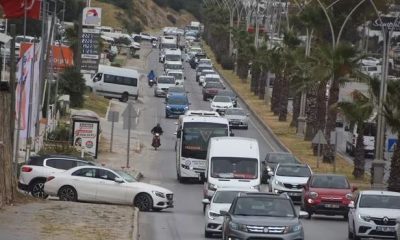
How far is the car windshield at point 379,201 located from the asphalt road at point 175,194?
125 centimetres

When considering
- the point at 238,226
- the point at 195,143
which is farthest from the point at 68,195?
the point at 238,226

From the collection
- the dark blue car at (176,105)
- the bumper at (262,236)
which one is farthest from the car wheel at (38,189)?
the dark blue car at (176,105)

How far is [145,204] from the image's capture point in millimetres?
38156

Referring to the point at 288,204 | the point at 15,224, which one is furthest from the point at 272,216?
the point at 15,224

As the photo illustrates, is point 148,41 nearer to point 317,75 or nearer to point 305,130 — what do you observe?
point 305,130

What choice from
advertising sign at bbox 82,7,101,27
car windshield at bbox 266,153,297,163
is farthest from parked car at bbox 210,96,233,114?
car windshield at bbox 266,153,297,163

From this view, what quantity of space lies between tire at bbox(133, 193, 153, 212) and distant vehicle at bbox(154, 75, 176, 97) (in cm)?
5700

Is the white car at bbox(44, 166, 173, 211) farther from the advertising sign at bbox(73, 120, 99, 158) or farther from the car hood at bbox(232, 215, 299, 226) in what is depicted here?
the advertising sign at bbox(73, 120, 99, 158)

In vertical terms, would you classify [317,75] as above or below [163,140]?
above

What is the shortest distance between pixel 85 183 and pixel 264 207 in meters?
12.5

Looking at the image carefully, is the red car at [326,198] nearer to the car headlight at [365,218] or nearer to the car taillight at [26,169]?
the car headlight at [365,218]

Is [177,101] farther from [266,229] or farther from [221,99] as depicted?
[266,229]

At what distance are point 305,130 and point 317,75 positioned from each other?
50.4 ft

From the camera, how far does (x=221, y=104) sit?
83.2 meters
